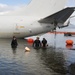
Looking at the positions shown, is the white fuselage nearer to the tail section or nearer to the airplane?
the airplane

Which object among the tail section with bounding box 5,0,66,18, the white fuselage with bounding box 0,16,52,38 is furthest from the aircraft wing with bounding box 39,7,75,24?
the tail section with bounding box 5,0,66,18

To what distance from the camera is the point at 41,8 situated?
34.6 meters

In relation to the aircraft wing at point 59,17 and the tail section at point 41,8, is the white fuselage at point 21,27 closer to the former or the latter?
the aircraft wing at point 59,17

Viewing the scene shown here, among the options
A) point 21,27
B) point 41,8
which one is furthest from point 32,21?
point 41,8

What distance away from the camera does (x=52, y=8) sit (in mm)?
34156

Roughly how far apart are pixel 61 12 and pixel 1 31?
10.1m

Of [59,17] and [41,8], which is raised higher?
[41,8]

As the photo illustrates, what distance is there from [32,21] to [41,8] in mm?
2305

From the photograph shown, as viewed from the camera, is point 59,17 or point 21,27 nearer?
point 59,17

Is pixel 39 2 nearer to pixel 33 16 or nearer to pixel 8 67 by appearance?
pixel 33 16

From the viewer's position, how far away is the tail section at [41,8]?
34.1 metres

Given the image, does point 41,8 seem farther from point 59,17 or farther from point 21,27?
point 59,17

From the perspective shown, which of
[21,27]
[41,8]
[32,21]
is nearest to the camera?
[21,27]

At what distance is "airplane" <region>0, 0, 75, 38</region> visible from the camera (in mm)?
33812
